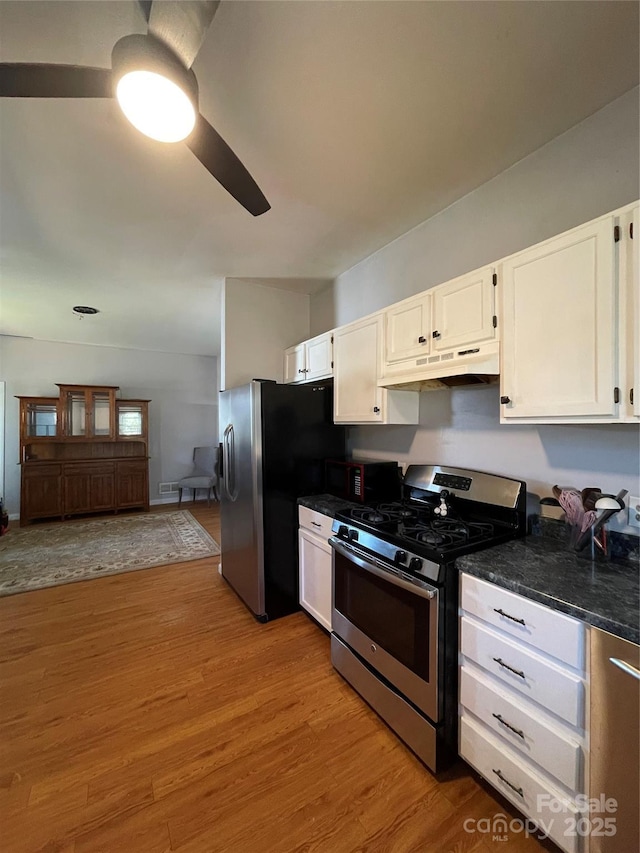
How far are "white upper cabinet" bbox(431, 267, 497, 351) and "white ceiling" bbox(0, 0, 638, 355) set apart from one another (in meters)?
0.65

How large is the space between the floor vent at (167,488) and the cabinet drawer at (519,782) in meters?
5.89

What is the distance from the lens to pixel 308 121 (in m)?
1.51

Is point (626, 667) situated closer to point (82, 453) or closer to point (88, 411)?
point (88, 411)

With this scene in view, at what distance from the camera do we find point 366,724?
1667 millimetres

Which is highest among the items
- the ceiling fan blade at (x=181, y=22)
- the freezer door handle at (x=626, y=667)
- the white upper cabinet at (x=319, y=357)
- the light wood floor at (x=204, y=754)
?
the ceiling fan blade at (x=181, y=22)

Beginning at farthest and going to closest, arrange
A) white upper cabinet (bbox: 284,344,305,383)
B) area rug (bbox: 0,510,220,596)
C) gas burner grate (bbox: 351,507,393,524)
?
area rug (bbox: 0,510,220,596), white upper cabinet (bbox: 284,344,305,383), gas burner grate (bbox: 351,507,393,524)

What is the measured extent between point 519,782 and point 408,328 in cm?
198

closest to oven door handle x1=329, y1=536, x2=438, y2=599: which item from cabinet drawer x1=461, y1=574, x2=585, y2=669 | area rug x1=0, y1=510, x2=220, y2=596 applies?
cabinet drawer x1=461, y1=574, x2=585, y2=669

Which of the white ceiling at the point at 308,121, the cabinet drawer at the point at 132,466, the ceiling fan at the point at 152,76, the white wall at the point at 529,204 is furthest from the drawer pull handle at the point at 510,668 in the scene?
the cabinet drawer at the point at 132,466

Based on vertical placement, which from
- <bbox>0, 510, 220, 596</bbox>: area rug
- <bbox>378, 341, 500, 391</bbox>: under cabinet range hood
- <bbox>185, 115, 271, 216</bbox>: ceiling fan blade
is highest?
<bbox>185, 115, 271, 216</bbox>: ceiling fan blade

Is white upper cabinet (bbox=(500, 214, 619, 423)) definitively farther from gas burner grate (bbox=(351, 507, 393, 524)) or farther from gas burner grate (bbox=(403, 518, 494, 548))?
gas burner grate (bbox=(351, 507, 393, 524))

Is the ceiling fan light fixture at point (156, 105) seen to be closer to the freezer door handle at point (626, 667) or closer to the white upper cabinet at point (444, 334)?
the white upper cabinet at point (444, 334)

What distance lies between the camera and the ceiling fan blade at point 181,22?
0.89 metres

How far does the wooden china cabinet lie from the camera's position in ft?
16.5
